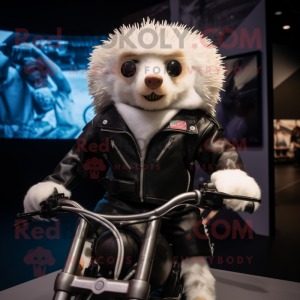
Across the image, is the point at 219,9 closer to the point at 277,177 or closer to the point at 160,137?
the point at 277,177

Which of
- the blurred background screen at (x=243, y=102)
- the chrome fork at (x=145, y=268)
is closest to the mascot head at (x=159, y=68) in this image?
the chrome fork at (x=145, y=268)

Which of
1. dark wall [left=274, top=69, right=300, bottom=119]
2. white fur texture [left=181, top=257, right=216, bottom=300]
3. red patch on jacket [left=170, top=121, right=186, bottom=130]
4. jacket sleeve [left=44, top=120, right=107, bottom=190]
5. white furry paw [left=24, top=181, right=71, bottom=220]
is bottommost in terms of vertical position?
white fur texture [left=181, top=257, right=216, bottom=300]

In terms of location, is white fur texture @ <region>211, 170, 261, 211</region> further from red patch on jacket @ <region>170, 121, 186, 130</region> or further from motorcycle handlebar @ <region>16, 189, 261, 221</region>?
red patch on jacket @ <region>170, 121, 186, 130</region>

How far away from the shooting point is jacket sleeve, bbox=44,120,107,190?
990mm

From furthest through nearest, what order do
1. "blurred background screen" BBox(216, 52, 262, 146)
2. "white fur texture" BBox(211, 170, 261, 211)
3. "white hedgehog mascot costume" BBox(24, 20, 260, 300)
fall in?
1. "blurred background screen" BBox(216, 52, 262, 146)
2. "white hedgehog mascot costume" BBox(24, 20, 260, 300)
3. "white fur texture" BBox(211, 170, 261, 211)

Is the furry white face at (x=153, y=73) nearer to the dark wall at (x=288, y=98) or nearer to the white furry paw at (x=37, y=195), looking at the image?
the white furry paw at (x=37, y=195)

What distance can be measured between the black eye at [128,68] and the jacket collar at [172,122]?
13 cm

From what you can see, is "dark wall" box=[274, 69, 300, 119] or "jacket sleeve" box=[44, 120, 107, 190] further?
"dark wall" box=[274, 69, 300, 119]

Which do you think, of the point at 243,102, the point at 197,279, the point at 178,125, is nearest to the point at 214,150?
the point at 178,125

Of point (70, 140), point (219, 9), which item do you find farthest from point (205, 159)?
point (70, 140)

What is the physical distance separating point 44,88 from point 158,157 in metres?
2.46

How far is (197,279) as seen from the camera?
3.00ft

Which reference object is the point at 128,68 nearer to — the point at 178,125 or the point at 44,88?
the point at 178,125

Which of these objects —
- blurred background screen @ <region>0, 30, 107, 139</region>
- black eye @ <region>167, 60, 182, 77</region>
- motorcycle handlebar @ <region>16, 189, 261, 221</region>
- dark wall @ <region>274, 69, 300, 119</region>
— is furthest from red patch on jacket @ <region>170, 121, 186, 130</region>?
blurred background screen @ <region>0, 30, 107, 139</region>
